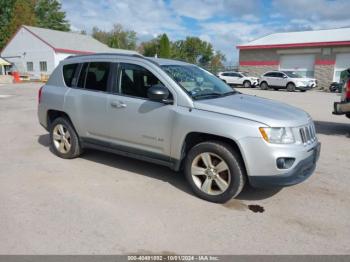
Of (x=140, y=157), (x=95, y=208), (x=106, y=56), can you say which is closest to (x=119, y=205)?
(x=95, y=208)

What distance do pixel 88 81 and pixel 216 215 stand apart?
122 inches

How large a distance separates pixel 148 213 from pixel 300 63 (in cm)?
3186

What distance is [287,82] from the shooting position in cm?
2578

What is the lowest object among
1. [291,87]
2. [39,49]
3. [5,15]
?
[291,87]

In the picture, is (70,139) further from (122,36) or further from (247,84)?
(122,36)

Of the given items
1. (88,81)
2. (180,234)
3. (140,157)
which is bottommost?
(180,234)

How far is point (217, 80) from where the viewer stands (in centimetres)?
536

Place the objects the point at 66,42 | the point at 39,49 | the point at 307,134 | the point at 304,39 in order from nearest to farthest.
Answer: the point at 307,134, the point at 304,39, the point at 39,49, the point at 66,42

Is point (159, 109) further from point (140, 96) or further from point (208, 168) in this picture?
point (208, 168)

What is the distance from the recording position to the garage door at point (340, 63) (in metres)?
29.2

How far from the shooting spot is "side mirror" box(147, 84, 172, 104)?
13.6ft

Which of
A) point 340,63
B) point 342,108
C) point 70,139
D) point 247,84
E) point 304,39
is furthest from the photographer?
point 304,39

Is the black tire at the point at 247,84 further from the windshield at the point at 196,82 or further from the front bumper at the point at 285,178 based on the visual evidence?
the front bumper at the point at 285,178

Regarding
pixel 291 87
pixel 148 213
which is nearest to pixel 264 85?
pixel 291 87
